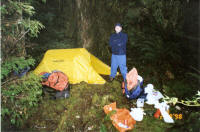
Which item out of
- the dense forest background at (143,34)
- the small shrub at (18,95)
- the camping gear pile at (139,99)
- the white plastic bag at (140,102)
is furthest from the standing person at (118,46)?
the small shrub at (18,95)

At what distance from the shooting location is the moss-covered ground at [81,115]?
12.4ft

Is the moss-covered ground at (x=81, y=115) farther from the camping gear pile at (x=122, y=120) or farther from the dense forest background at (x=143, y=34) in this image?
the dense forest background at (x=143, y=34)

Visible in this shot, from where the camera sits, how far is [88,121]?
12.9 feet

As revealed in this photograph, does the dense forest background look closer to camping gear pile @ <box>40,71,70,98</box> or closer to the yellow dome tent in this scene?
the yellow dome tent

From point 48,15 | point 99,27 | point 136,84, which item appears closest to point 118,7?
point 99,27

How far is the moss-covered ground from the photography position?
12.4 feet

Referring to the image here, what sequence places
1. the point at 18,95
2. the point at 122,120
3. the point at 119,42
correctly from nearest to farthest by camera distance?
the point at 18,95 < the point at 122,120 < the point at 119,42

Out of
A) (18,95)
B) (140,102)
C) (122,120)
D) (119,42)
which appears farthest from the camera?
(119,42)

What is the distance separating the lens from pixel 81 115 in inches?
162

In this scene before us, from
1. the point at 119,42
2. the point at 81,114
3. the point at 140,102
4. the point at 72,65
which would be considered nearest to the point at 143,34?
the point at 119,42

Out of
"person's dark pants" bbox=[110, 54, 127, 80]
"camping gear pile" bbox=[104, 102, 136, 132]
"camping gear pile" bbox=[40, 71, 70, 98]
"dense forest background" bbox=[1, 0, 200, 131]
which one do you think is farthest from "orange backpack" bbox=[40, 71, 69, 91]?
"person's dark pants" bbox=[110, 54, 127, 80]

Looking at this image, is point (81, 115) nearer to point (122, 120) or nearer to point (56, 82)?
point (122, 120)

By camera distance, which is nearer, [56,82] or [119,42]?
[56,82]

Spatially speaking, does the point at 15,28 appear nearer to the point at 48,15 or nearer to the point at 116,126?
the point at 116,126
